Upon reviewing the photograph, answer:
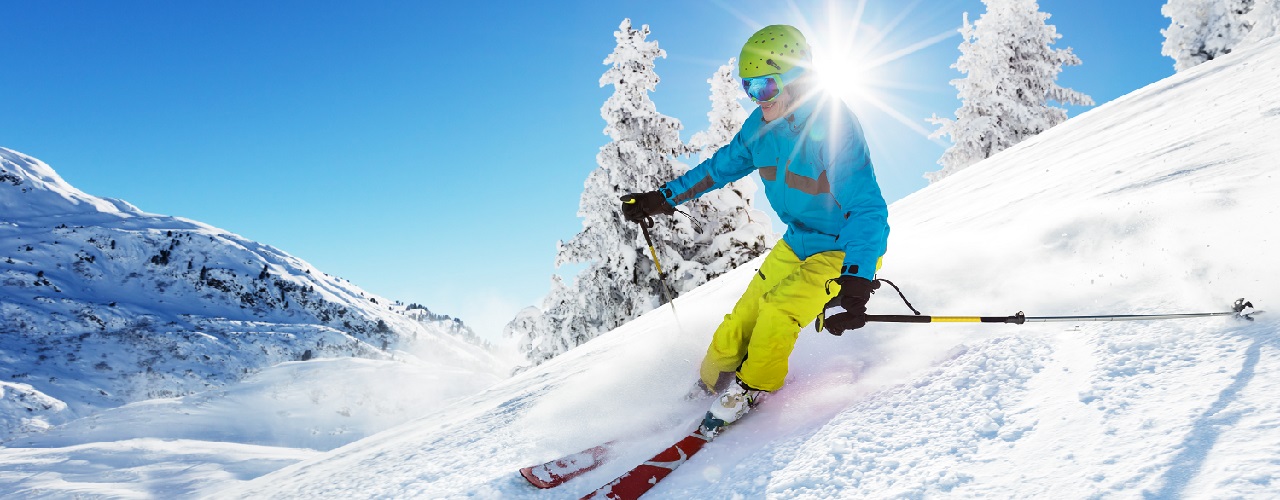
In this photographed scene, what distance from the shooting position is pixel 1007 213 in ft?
18.4

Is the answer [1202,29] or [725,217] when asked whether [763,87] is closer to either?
[725,217]

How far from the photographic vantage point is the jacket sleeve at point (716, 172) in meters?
4.37

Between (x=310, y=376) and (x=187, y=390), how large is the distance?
7568 centimetres

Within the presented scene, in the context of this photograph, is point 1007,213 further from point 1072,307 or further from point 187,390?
point 187,390

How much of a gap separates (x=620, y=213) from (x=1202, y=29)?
24219mm

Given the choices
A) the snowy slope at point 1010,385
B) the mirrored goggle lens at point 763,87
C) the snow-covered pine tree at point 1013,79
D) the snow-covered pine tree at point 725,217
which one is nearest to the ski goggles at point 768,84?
the mirrored goggle lens at point 763,87

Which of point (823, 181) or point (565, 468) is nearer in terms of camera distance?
point (565, 468)

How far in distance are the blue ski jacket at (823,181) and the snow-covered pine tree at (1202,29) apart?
27573 millimetres

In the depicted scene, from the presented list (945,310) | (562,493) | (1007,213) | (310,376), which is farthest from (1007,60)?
(310,376)

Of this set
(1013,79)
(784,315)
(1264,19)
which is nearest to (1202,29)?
(1264,19)

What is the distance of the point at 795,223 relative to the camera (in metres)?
3.87

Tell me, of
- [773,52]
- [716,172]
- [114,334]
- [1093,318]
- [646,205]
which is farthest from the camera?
[114,334]

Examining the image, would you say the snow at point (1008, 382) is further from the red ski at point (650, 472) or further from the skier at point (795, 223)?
the skier at point (795, 223)

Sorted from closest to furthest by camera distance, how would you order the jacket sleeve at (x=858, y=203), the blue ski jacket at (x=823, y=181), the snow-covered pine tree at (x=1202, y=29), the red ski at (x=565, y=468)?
the jacket sleeve at (x=858, y=203)
the blue ski jacket at (x=823, y=181)
the red ski at (x=565, y=468)
the snow-covered pine tree at (x=1202, y=29)
